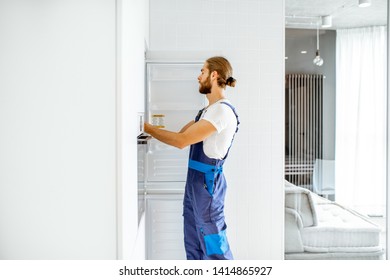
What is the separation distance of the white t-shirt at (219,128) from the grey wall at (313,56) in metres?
0.64

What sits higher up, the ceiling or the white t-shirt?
the ceiling

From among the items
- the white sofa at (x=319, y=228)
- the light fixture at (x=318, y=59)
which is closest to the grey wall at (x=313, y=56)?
the light fixture at (x=318, y=59)

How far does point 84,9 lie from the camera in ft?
2.55

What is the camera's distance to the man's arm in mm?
1406

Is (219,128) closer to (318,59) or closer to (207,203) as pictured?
(207,203)

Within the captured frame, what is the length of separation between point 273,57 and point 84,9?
4.41 ft

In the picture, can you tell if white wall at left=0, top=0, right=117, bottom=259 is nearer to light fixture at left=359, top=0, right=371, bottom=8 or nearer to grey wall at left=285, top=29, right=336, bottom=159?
grey wall at left=285, top=29, right=336, bottom=159

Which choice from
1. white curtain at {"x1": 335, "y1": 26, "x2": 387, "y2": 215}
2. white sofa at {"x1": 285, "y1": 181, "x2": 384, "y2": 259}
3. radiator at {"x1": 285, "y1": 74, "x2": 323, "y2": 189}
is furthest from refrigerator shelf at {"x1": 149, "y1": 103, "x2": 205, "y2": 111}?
white curtain at {"x1": 335, "y1": 26, "x2": 387, "y2": 215}

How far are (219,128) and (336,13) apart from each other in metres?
1.02

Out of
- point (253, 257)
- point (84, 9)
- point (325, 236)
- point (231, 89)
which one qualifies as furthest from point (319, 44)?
point (84, 9)

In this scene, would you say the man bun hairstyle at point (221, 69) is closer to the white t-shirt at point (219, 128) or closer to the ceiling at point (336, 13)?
the white t-shirt at point (219, 128)

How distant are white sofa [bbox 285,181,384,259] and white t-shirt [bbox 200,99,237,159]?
66 cm

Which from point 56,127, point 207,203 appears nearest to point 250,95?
point 207,203

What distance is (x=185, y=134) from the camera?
4.66ft
